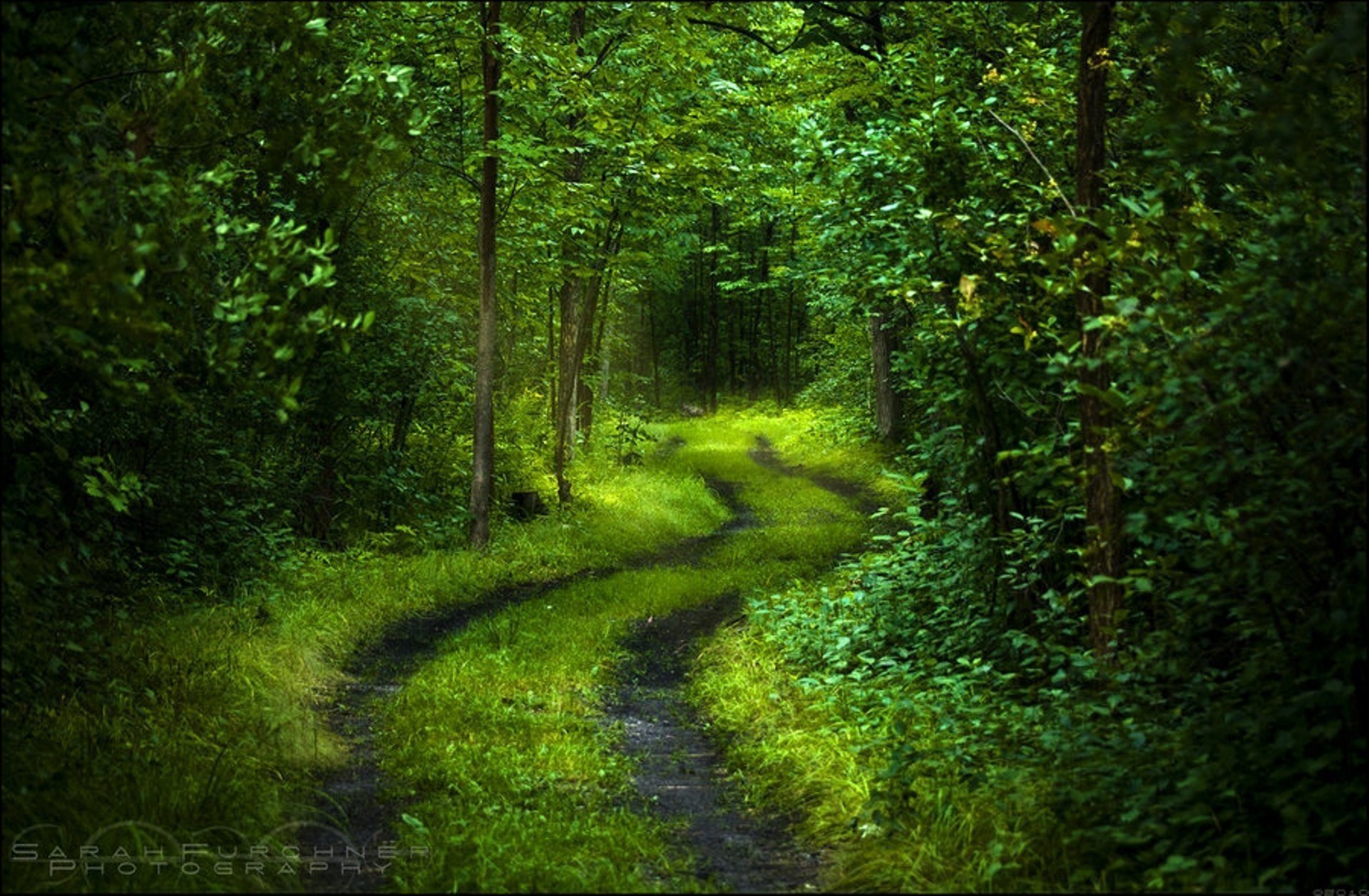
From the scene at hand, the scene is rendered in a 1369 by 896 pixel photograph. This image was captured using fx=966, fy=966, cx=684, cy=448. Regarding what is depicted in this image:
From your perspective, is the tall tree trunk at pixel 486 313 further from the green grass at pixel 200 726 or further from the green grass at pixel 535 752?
the green grass at pixel 535 752

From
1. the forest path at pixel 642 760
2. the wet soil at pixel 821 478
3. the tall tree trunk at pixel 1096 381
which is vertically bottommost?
the forest path at pixel 642 760

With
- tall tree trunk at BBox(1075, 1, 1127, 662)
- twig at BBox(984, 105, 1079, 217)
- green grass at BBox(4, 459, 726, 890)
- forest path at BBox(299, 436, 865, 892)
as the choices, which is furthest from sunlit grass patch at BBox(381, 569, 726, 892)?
twig at BBox(984, 105, 1079, 217)

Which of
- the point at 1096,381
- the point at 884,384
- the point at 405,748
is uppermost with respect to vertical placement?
the point at 884,384

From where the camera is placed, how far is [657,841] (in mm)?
5438

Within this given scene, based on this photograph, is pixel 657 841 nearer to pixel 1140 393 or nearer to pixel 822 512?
pixel 1140 393

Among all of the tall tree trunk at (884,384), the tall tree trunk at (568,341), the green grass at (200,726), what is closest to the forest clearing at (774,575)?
the green grass at (200,726)

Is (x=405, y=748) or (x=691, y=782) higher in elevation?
(x=405, y=748)

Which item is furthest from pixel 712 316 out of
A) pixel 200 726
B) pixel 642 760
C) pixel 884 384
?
pixel 200 726

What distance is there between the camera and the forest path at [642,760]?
5.16m

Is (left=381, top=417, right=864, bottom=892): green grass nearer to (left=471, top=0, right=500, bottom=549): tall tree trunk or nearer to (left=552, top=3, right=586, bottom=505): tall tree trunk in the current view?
(left=471, top=0, right=500, bottom=549): tall tree trunk

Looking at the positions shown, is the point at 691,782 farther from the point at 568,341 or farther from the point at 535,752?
the point at 568,341

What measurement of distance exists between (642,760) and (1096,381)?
4.11 m

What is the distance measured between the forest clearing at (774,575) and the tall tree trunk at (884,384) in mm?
9327

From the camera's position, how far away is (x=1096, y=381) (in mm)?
6055
